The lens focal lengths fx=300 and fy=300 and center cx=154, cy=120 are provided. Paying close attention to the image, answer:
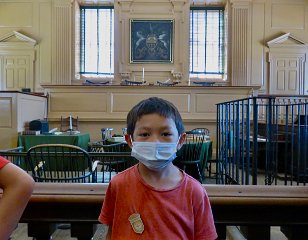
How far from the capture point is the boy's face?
783mm

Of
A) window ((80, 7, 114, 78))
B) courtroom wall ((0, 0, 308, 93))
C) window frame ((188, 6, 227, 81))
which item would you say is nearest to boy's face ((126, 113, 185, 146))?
courtroom wall ((0, 0, 308, 93))

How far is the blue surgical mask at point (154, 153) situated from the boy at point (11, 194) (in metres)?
0.28

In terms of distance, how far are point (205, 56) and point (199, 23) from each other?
1085mm

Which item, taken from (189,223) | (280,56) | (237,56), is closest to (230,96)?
(237,56)

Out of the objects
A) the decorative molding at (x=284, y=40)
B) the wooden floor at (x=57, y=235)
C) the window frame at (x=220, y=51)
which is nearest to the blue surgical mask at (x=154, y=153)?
the wooden floor at (x=57, y=235)

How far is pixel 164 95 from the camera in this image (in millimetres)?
7188

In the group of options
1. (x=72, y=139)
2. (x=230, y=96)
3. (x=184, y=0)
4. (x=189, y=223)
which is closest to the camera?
(x=189, y=223)

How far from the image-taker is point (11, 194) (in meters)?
0.57

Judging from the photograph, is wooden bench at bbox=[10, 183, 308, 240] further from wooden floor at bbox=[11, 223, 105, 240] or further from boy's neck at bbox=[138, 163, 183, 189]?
wooden floor at bbox=[11, 223, 105, 240]

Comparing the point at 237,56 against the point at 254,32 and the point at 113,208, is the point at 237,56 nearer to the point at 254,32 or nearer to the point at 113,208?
the point at 254,32

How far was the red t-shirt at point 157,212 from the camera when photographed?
0.71m

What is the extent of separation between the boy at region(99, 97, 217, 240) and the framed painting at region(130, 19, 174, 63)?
28.9 ft

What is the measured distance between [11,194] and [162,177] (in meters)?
0.36

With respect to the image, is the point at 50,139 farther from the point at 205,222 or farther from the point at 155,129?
the point at 205,222
